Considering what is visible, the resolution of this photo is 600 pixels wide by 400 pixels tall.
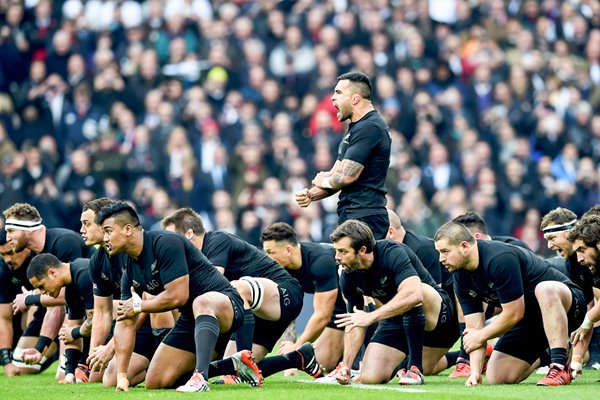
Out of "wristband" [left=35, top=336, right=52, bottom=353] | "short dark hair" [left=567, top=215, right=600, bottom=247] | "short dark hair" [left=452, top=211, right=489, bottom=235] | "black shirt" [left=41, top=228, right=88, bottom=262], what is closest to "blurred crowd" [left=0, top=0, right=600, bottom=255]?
"black shirt" [left=41, top=228, right=88, bottom=262]

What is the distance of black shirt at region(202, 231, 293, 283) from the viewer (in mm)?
10500

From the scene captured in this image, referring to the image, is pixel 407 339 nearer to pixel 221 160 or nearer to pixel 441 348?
pixel 441 348

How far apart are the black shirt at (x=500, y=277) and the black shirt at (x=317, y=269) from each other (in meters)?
1.61

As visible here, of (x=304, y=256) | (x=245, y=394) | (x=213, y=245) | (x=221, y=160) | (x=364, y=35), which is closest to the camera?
(x=245, y=394)

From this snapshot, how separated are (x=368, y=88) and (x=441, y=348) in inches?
95.0

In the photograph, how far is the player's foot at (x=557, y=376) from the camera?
9305mm

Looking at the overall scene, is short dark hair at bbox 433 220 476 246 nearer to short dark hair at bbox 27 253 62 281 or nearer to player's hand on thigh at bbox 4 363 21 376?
short dark hair at bbox 27 253 62 281

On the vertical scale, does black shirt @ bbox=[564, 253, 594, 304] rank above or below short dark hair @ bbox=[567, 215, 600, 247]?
below

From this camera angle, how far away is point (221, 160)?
17.5 metres

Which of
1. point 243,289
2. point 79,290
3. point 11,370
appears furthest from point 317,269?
point 11,370

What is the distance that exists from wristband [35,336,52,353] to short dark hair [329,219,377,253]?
12.0 feet

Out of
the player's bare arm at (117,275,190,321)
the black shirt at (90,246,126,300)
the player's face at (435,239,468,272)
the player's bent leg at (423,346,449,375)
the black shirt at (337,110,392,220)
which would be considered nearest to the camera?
the player's bare arm at (117,275,190,321)

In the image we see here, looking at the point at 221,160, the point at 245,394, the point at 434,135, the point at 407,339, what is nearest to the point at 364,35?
the point at 434,135

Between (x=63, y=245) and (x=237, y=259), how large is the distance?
2170 millimetres
